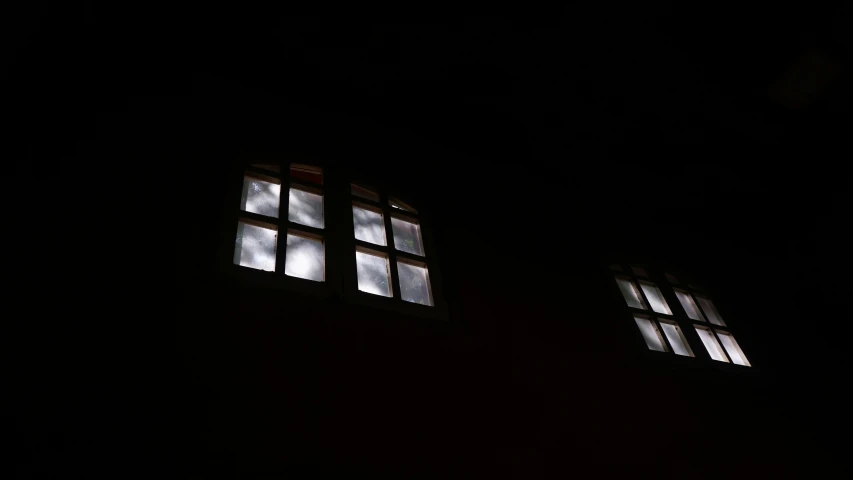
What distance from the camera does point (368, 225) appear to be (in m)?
2.88

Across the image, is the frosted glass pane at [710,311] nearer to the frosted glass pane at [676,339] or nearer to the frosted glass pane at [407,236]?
the frosted glass pane at [676,339]

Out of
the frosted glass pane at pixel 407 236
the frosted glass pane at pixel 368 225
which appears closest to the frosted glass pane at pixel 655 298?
the frosted glass pane at pixel 407 236

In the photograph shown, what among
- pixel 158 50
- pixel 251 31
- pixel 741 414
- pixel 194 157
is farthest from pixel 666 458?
pixel 158 50

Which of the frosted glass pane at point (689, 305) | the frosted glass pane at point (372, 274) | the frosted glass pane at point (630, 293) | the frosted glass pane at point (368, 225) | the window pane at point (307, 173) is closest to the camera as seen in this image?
the frosted glass pane at point (372, 274)

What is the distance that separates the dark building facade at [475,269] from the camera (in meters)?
1.79

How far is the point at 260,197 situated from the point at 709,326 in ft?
9.96

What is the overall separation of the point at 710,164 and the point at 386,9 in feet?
9.84

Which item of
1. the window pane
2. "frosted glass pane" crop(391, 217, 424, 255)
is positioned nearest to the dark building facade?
the window pane

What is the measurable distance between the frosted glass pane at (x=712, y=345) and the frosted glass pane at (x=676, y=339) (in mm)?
196

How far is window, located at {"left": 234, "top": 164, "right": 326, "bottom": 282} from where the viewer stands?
94.2 inches

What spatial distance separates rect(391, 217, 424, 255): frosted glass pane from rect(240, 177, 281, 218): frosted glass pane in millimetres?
655

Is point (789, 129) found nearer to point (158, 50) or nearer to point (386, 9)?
point (386, 9)

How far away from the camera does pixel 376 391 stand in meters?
2.03

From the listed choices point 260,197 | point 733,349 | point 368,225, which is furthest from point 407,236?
point 733,349
